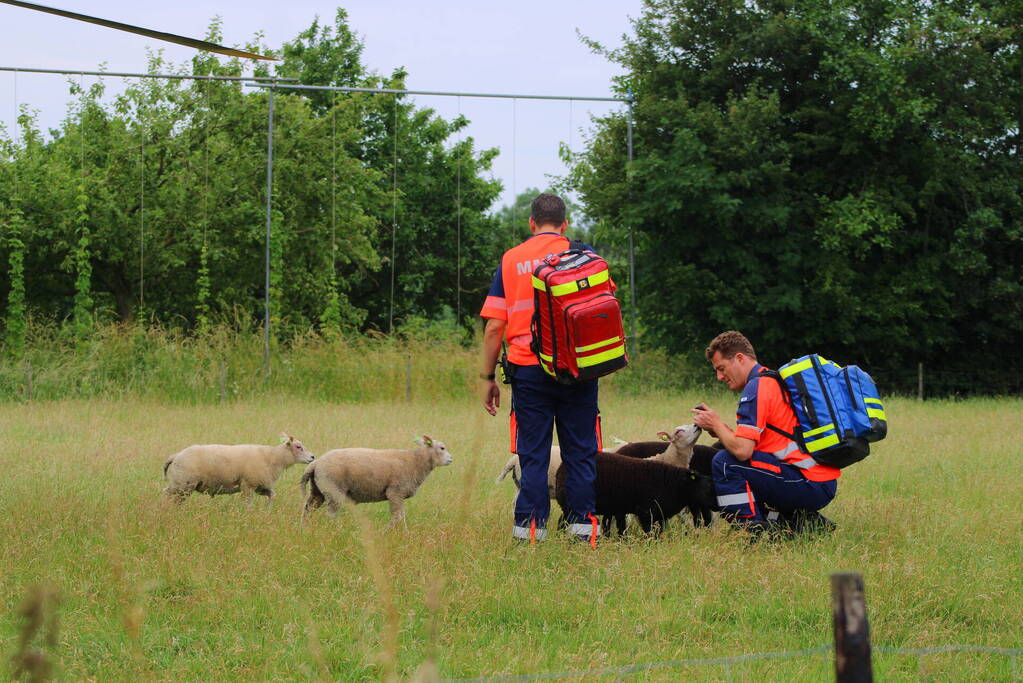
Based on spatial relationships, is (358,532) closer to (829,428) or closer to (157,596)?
(157,596)

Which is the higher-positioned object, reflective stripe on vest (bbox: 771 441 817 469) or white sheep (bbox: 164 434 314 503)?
reflective stripe on vest (bbox: 771 441 817 469)

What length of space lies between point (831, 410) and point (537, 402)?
190cm

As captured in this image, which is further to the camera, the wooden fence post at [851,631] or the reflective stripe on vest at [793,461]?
the reflective stripe on vest at [793,461]

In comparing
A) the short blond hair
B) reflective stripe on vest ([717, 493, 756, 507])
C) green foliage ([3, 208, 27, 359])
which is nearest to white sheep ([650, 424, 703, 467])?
reflective stripe on vest ([717, 493, 756, 507])

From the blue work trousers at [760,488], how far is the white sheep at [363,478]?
7.64 ft

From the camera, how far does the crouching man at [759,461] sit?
23.6ft

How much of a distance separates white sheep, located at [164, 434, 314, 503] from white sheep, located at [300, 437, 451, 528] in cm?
75

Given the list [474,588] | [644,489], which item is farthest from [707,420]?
[474,588]

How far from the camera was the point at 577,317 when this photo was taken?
616 cm

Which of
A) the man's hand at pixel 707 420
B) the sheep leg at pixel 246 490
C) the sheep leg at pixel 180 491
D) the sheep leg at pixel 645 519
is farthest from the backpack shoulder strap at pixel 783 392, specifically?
the sheep leg at pixel 180 491

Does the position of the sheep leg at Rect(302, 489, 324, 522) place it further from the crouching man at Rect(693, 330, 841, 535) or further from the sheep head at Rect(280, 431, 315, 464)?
the crouching man at Rect(693, 330, 841, 535)

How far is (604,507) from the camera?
7.59m

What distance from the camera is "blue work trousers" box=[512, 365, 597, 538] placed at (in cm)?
674

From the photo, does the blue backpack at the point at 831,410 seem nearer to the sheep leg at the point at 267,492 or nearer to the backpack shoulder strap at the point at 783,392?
the backpack shoulder strap at the point at 783,392
